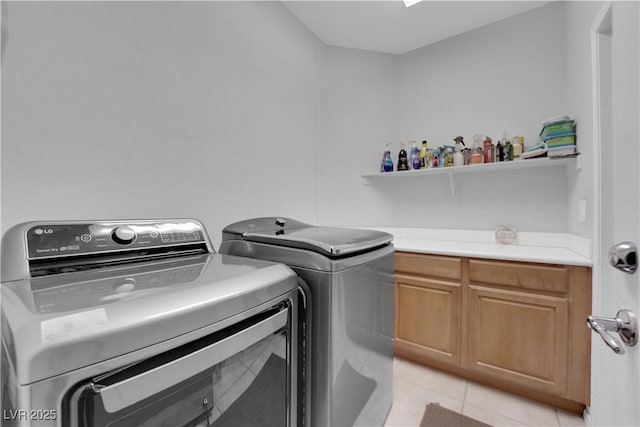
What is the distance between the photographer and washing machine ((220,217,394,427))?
1009 mm

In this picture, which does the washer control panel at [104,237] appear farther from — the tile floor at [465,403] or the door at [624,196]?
the tile floor at [465,403]

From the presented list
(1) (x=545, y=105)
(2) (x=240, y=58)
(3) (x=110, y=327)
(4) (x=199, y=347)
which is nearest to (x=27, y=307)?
(3) (x=110, y=327)

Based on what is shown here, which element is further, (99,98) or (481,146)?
(481,146)

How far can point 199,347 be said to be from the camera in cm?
64

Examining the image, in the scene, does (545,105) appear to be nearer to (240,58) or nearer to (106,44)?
(240,58)

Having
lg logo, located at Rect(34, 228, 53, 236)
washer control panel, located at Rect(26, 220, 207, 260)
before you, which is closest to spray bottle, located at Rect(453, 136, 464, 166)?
washer control panel, located at Rect(26, 220, 207, 260)

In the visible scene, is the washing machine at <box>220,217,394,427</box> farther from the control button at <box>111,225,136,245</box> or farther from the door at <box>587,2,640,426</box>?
the door at <box>587,2,640,426</box>

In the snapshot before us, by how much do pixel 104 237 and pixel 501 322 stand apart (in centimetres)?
221

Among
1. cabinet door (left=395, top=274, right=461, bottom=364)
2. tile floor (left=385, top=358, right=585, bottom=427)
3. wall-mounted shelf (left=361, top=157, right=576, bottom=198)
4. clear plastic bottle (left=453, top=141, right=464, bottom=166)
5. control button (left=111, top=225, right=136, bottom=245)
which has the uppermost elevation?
clear plastic bottle (left=453, top=141, right=464, bottom=166)

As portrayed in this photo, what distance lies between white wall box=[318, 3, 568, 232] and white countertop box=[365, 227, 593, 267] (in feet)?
0.30

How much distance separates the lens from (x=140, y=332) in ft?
1.73

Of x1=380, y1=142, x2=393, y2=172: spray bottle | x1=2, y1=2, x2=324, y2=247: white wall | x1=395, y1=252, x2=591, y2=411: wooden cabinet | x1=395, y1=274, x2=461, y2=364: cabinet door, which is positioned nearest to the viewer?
x1=2, y1=2, x2=324, y2=247: white wall

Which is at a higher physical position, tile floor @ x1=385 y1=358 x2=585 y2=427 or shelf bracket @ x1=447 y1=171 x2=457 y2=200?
shelf bracket @ x1=447 y1=171 x2=457 y2=200

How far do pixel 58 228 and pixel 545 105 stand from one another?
3.15 meters
